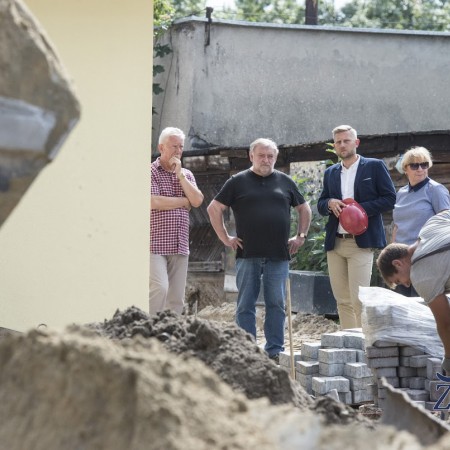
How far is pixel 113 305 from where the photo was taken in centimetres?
589

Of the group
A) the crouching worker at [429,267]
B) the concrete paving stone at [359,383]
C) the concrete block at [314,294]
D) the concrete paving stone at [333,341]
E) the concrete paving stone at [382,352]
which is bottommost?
the concrete paving stone at [359,383]

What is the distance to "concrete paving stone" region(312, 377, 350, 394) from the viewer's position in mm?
6320

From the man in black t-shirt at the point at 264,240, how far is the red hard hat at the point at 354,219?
1.48 ft

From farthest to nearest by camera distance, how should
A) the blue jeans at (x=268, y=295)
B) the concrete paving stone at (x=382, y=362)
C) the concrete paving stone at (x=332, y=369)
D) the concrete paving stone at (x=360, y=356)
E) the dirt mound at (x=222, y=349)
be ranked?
the blue jeans at (x=268, y=295) → the concrete paving stone at (x=360, y=356) → the concrete paving stone at (x=332, y=369) → the concrete paving stone at (x=382, y=362) → the dirt mound at (x=222, y=349)

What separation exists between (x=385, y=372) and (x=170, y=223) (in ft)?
6.43

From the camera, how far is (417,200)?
25.6 feet

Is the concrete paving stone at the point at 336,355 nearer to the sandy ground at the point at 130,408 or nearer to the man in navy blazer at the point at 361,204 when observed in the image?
the man in navy blazer at the point at 361,204

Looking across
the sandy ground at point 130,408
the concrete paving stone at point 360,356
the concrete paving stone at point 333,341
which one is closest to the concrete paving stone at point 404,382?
the concrete paving stone at point 360,356

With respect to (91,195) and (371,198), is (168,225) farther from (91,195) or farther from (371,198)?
(371,198)

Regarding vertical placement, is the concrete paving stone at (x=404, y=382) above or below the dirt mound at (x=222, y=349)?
below

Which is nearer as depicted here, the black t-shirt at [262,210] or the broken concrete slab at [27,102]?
the broken concrete slab at [27,102]

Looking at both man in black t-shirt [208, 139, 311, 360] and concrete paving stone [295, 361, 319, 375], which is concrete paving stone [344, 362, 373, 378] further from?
man in black t-shirt [208, 139, 311, 360]

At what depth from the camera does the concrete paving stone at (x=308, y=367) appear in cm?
669

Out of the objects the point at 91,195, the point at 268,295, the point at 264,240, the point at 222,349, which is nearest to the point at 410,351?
the point at 268,295
